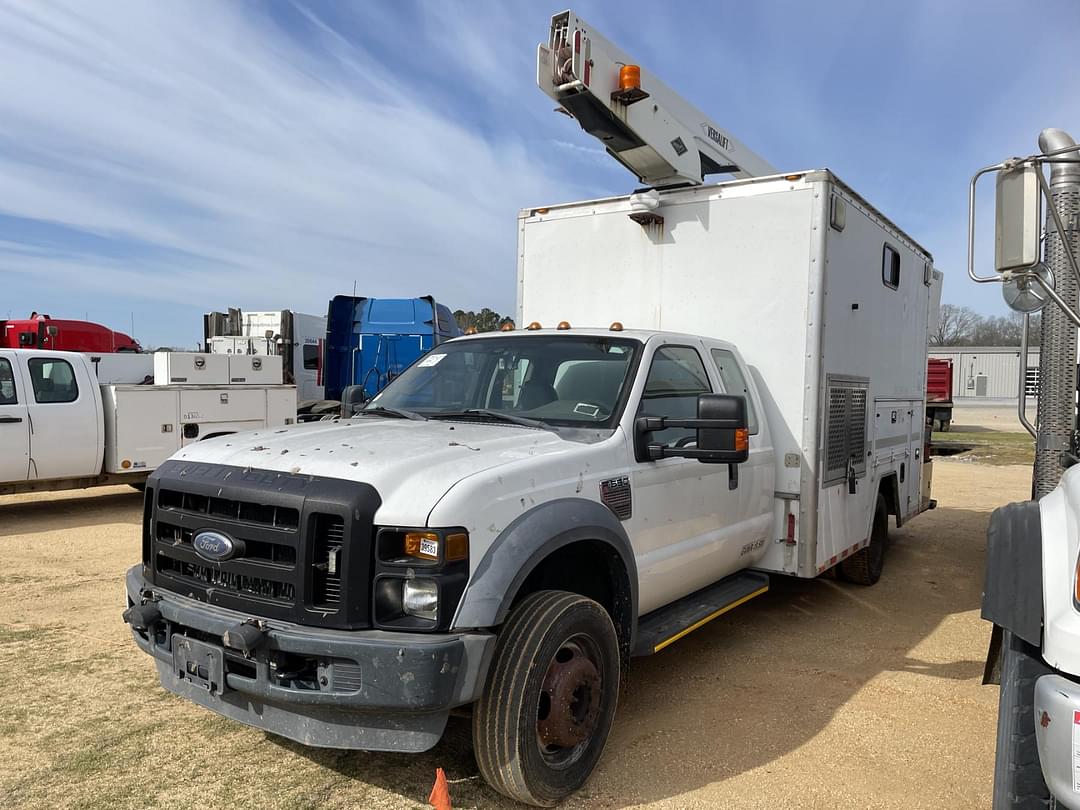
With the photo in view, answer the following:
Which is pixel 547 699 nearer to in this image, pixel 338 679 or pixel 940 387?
pixel 338 679

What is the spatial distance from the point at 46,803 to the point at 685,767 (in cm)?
260

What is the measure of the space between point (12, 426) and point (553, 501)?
7.93 metres

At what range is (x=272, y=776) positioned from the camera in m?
3.45

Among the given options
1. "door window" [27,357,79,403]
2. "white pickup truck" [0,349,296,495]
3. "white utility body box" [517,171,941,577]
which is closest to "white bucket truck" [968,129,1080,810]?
"white utility body box" [517,171,941,577]

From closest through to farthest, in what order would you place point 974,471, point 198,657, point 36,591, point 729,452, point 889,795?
point 198,657 → point 889,795 → point 729,452 → point 36,591 → point 974,471

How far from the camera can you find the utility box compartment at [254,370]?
11.8m

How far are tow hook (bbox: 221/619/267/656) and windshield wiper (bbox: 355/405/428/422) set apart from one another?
155cm

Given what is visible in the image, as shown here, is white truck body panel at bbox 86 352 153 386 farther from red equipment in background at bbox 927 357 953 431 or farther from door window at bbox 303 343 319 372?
red equipment in background at bbox 927 357 953 431

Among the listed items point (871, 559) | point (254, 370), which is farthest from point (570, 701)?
point (254, 370)

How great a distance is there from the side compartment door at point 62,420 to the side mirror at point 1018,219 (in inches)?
367

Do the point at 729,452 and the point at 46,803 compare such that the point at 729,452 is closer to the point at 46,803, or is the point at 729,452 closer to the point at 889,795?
the point at 889,795

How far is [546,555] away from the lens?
10.6ft

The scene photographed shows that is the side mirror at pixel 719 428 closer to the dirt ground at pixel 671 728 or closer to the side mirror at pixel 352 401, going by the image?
the dirt ground at pixel 671 728

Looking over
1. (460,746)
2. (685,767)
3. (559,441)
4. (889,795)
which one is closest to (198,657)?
(460,746)
